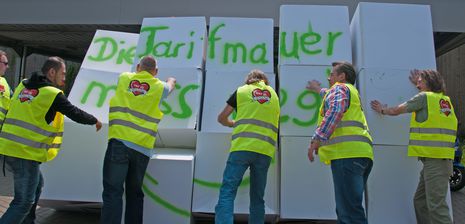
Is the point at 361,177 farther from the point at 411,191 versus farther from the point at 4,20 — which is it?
the point at 4,20

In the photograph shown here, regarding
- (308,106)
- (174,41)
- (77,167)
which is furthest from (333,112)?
(77,167)

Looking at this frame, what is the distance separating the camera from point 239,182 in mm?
3451

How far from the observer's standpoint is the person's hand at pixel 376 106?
395 centimetres

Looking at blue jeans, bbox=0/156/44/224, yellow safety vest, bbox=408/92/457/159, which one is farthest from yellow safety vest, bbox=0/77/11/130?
yellow safety vest, bbox=408/92/457/159

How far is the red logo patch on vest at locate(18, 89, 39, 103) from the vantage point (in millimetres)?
3373

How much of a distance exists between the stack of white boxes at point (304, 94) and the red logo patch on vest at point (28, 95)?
2.27m

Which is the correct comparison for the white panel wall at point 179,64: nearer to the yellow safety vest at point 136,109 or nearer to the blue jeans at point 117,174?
the yellow safety vest at point 136,109

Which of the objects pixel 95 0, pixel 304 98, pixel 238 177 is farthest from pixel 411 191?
pixel 95 0

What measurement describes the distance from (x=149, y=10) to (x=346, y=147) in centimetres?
618

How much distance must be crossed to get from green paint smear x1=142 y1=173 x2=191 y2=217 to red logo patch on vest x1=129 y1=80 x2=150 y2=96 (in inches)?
33.8

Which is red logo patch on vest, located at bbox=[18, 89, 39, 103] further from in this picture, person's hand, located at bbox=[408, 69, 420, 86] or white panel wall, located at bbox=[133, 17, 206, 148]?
person's hand, located at bbox=[408, 69, 420, 86]

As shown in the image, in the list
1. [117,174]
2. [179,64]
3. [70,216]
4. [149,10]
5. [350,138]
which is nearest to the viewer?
[350,138]

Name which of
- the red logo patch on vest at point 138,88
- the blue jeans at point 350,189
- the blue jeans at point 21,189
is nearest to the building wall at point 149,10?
the red logo patch on vest at point 138,88

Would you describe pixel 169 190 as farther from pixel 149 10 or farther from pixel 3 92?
pixel 149 10
